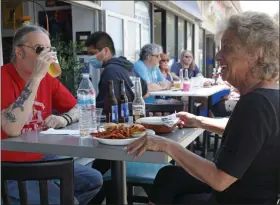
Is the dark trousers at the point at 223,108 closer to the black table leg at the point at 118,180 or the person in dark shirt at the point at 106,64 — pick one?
the person in dark shirt at the point at 106,64

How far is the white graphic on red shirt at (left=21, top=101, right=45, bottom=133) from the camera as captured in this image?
1979 mm

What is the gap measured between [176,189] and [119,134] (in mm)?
458

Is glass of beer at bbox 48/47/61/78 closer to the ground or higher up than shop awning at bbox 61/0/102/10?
closer to the ground

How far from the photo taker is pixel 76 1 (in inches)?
175

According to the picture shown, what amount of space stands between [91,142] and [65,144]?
120 mm

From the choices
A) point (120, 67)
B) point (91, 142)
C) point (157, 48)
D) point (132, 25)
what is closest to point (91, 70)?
point (157, 48)

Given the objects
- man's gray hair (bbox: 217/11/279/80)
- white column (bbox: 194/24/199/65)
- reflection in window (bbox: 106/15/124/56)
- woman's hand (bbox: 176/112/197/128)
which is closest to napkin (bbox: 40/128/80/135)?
woman's hand (bbox: 176/112/197/128)

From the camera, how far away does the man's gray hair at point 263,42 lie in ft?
4.58

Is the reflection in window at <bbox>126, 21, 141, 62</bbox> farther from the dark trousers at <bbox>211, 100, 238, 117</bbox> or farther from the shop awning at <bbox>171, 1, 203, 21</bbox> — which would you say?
the shop awning at <bbox>171, 1, 203, 21</bbox>

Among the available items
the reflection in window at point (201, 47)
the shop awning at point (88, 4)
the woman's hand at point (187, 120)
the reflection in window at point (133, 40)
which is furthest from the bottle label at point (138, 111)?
the reflection in window at point (201, 47)

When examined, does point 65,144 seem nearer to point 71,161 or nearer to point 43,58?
point 71,161

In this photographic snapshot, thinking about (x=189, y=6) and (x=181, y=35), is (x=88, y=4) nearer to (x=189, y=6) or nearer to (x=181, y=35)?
(x=189, y=6)

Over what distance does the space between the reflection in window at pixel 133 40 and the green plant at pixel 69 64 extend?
158cm

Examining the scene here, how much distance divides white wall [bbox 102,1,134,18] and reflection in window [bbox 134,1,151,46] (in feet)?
1.05
